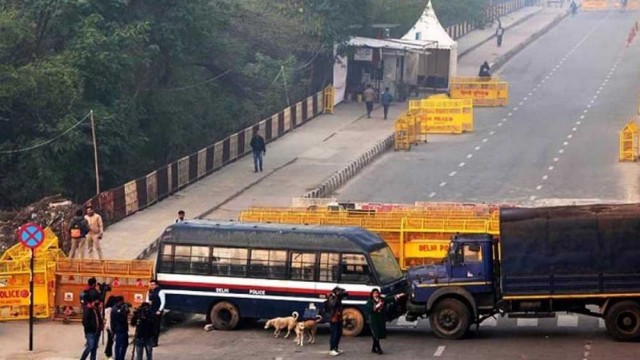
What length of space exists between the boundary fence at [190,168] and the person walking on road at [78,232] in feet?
16.9

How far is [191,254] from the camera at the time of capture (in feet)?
101

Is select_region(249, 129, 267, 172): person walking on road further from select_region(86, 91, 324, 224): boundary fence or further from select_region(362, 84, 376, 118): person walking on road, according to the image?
select_region(362, 84, 376, 118): person walking on road

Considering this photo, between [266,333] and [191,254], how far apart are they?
7.65ft

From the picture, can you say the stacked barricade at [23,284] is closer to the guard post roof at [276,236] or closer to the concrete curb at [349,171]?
the guard post roof at [276,236]

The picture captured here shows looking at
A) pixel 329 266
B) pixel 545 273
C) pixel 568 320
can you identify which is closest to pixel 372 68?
pixel 568 320

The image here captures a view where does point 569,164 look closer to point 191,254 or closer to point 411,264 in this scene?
point 411,264

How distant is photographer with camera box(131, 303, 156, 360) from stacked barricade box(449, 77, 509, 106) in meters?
44.0

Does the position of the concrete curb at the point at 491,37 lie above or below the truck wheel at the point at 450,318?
above

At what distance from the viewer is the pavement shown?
2842cm

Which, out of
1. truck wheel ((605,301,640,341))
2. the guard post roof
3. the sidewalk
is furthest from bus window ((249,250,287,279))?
the sidewalk

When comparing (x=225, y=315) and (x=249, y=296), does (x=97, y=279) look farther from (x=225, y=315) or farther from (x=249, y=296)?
(x=249, y=296)

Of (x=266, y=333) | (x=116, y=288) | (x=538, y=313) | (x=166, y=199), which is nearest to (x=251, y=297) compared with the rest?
(x=266, y=333)

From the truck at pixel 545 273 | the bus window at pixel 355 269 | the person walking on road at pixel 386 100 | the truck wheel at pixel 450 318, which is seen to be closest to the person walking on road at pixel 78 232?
the bus window at pixel 355 269

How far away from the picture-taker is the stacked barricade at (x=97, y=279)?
31.1 meters
